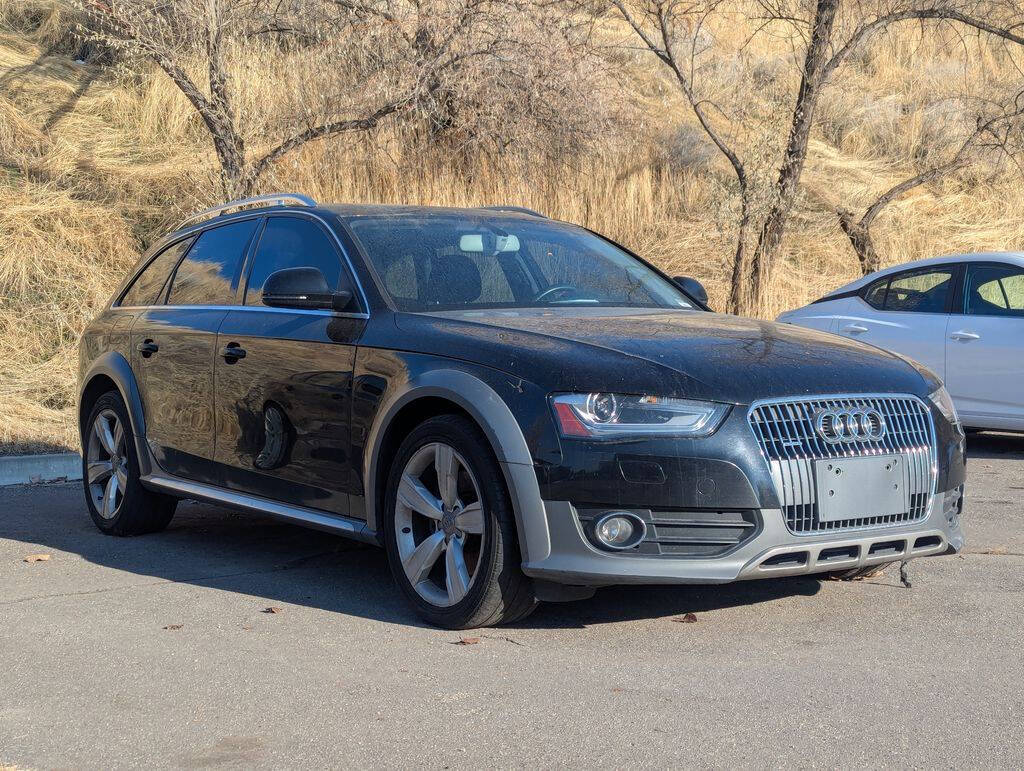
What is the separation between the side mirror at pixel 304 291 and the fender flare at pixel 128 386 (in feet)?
5.79

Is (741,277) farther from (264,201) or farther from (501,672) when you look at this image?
(501,672)

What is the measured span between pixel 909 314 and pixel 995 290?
70 cm

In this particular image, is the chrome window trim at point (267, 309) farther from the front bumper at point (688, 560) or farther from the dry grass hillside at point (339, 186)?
the dry grass hillside at point (339, 186)

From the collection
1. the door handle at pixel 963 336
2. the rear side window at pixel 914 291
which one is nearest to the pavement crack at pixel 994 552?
the door handle at pixel 963 336

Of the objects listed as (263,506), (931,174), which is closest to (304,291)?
(263,506)

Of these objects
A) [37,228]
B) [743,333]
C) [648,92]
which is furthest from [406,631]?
[648,92]

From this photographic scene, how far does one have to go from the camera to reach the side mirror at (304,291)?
5.58 m

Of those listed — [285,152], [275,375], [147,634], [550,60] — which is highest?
[550,60]

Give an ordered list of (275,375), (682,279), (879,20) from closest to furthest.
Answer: (275,375), (682,279), (879,20)

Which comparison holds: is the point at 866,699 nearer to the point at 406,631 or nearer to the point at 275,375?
the point at 406,631

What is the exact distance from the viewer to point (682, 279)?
6.69 meters

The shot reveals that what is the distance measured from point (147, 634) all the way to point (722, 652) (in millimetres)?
2213

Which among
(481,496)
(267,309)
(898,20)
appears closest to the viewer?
(481,496)

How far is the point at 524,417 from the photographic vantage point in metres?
4.66
